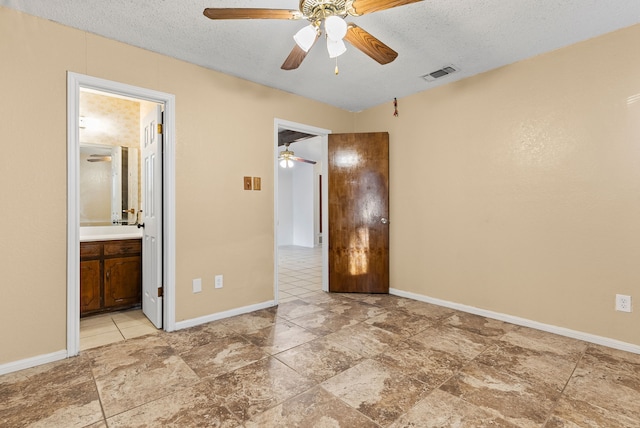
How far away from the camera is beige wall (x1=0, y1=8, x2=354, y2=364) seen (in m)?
2.14

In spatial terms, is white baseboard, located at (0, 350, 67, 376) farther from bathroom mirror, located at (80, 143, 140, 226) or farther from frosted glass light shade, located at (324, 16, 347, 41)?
frosted glass light shade, located at (324, 16, 347, 41)

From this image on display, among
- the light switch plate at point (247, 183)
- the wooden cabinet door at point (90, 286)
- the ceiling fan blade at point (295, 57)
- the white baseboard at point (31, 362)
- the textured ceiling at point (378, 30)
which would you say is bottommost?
the white baseboard at point (31, 362)

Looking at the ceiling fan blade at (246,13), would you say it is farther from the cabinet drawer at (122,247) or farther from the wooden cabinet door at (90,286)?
the wooden cabinet door at (90,286)

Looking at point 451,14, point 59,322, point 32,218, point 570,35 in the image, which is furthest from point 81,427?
point 570,35

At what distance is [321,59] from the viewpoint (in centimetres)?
286

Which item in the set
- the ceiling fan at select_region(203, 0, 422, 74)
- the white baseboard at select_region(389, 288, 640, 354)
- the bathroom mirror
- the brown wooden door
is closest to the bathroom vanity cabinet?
the bathroom mirror

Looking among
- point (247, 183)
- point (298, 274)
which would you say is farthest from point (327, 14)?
point (298, 274)

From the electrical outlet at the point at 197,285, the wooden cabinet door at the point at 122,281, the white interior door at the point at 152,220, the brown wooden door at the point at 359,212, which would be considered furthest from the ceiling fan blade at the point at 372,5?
the wooden cabinet door at the point at 122,281

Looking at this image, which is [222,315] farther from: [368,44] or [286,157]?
[286,157]

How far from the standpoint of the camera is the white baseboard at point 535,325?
95.5 inches

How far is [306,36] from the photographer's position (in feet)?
6.05

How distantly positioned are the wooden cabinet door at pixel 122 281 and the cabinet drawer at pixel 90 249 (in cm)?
13

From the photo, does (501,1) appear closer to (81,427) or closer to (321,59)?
→ (321,59)

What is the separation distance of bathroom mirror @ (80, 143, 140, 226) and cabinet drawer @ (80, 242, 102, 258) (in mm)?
668
